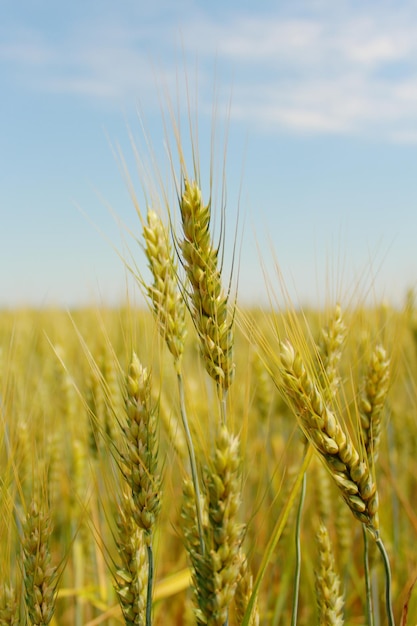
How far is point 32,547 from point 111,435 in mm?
794

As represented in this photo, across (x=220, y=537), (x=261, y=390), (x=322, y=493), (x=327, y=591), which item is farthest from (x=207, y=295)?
(x=322, y=493)

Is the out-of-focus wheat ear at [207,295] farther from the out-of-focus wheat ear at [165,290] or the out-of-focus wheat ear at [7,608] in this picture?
the out-of-focus wheat ear at [7,608]

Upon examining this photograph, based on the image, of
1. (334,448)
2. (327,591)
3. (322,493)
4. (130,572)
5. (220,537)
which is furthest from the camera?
(322,493)

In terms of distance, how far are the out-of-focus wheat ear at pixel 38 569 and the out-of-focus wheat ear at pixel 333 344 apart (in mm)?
756

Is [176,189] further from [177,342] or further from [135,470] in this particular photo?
[135,470]

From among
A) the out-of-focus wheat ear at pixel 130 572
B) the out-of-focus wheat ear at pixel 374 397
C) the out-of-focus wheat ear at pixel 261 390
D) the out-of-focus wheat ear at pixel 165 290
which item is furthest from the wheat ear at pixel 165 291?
the out-of-focus wheat ear at pixel 261 390

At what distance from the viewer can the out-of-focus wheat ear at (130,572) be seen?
4.39 ft

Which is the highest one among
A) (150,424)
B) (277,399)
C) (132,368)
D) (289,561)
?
(132,368)

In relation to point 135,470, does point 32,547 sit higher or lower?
lower

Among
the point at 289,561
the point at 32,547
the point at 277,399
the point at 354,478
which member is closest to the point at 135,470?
the point at 32,547

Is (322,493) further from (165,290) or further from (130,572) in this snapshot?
(165,290)

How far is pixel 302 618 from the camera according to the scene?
2859mm

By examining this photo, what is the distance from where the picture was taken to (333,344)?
162cm

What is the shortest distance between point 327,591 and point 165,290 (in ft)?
2.75
